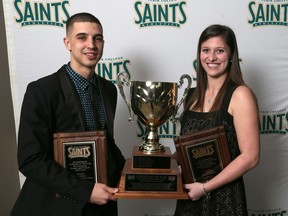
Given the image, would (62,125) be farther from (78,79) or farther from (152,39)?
(152,39)

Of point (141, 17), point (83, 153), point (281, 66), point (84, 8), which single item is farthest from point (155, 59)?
point (83, 153)

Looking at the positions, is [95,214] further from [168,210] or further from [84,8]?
[84,8]

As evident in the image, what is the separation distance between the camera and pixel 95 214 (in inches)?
42.9

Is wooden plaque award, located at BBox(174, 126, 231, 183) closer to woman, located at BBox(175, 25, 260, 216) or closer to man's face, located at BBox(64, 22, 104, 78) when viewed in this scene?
woman, located at BBox(175, 25, 260, 216)

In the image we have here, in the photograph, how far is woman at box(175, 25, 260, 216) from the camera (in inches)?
39.5

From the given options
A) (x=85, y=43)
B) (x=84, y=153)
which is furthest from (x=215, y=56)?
(x=84, y=153)

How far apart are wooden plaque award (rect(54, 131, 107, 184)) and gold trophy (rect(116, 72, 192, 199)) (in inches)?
3.6

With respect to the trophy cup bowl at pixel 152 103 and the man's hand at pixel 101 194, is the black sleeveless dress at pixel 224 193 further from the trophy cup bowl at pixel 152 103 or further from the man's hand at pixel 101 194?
the man's hand at pixel 101 194

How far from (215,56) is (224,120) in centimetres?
25

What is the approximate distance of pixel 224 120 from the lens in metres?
1.04

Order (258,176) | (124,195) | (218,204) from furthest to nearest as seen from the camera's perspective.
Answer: (258,176) < (218,204) < (124,195)

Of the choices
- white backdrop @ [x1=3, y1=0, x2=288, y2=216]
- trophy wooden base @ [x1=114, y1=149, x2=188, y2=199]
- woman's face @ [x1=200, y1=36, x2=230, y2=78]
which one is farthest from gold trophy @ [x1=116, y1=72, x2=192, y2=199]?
white backdrop @ [x1=3, y1=0, x2=288, y2=216]

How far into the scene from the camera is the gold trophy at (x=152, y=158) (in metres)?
0.96

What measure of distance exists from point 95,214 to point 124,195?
0.23 meters
